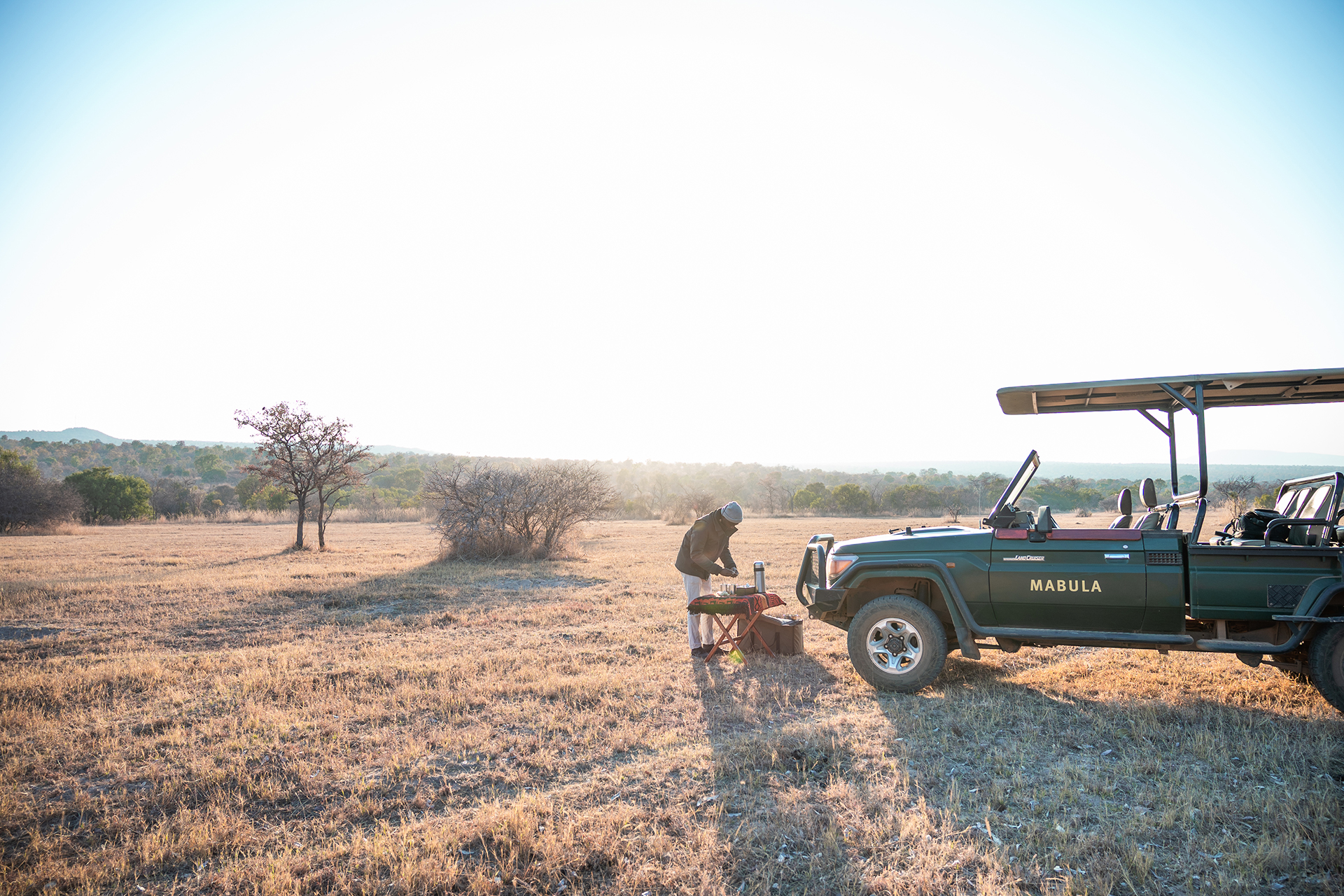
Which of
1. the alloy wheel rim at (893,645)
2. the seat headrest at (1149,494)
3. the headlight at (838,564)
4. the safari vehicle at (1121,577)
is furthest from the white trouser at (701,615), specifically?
the seat headrest at (1149,494)

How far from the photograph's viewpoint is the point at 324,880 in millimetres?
3713

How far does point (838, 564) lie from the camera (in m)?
7.05

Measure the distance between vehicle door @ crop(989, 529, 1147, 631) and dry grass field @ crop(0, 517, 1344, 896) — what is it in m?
0.82

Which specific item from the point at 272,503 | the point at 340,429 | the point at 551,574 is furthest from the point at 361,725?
the point at 272,503

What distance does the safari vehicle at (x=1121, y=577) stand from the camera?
5.57 m

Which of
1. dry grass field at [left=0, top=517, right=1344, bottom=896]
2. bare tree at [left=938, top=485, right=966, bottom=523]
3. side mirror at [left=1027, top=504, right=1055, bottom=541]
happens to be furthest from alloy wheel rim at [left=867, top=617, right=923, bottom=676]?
bare tree at [left=938, top=485, right=966, bottom=523]

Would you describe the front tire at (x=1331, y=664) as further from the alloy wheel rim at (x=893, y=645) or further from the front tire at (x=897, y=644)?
the alloy wheel rim at (x=893, y=645)

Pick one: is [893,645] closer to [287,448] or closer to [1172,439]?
[1172,439]

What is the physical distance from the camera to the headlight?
6945 millimetres

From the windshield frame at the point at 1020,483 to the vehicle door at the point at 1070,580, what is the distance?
0.44m

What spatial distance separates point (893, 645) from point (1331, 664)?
10.8ft

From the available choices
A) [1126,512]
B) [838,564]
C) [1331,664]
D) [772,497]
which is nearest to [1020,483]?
[1126,512]

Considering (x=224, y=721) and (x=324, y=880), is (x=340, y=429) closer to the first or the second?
(x=224, y=721)

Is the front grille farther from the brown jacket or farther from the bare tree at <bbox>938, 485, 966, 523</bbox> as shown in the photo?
the bare tree at <bbox>938, 485, 966, 523</bbox>
